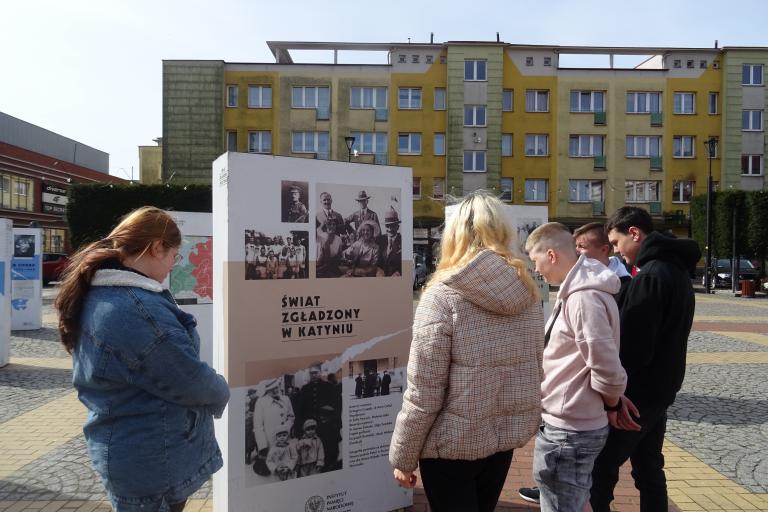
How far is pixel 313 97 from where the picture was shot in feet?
128

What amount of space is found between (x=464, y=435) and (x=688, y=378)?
305 inches

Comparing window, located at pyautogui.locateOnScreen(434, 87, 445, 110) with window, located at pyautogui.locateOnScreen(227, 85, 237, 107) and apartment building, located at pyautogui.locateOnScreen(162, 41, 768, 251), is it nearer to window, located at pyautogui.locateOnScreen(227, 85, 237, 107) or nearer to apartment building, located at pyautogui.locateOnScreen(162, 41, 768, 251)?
apartment building, located at pyautogui.locateOnScreen(162, 41, 768, 251)

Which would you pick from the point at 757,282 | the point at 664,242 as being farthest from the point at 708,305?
the point at 664,242

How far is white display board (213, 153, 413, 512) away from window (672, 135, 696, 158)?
1594 inches

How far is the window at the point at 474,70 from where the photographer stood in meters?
38.7

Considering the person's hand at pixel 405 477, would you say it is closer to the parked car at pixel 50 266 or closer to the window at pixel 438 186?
the parked car at pixel 50 266

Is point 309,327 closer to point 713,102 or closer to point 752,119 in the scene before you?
point 713,102

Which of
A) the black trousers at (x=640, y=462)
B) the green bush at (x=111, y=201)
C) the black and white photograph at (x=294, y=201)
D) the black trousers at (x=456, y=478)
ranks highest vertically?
the green bush at (x=111, y=201)

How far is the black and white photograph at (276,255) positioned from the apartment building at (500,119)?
34.6m

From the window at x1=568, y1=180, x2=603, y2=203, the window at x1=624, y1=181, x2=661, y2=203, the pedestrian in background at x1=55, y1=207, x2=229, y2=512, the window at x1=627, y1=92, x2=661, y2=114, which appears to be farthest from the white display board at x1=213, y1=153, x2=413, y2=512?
the window at x1=627, y1=92, x2=661, y2=114

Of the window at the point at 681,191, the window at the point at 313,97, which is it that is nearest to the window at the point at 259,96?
the window at the point at 313,97

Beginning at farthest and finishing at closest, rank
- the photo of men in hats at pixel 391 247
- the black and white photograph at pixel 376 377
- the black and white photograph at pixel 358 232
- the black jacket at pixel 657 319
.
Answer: the photo of men in hats at pixel 391 247 < the black and white photograph at pixel 376 377 < the black and white photograph at pixel 358 232 < the black jacket at pixel 657 319

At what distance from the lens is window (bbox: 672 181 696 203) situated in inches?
1559

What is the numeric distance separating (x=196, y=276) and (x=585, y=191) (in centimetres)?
3646
